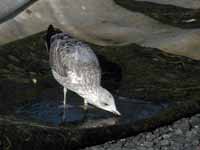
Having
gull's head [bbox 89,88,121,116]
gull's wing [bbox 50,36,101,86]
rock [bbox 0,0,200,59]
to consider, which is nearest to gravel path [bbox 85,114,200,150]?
gull's head [bbox 89,88,121,116]

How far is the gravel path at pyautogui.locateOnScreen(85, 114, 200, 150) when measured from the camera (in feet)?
23.5

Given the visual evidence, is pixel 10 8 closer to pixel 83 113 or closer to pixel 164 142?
pixel 83 113

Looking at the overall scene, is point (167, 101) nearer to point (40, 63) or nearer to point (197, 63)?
point (197, 63)

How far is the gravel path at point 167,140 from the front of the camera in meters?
7.16

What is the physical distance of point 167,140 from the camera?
24.0 feet

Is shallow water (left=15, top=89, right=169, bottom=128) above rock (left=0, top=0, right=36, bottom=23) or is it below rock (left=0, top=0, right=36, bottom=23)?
below

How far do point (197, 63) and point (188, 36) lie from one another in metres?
0.65

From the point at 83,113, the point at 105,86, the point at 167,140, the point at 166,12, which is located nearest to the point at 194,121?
the point at 167,140

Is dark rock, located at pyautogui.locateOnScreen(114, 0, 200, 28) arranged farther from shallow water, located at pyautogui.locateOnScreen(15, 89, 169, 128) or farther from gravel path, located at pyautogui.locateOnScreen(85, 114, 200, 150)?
gravel path, located at pyautogui.locateOnScreen(85, 114, 200, 150)

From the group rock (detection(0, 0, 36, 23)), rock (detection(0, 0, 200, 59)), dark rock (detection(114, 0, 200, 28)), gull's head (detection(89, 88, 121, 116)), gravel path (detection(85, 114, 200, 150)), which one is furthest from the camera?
dark rock (detection(114, 0, 200, 28))

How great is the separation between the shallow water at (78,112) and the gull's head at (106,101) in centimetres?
11

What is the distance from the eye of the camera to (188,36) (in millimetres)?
9609

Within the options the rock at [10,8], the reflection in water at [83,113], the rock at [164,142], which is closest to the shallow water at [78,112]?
the reflection in water at [83,113]

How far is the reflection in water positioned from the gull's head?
0.11 metres
